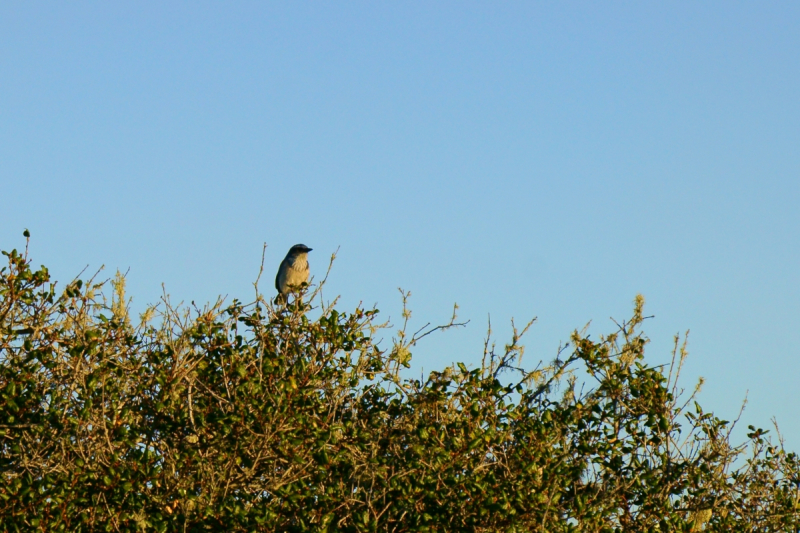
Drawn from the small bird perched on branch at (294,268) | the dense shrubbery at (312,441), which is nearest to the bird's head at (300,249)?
the small bird perched on branch at (294,268)

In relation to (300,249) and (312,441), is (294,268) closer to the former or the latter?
(300,249)

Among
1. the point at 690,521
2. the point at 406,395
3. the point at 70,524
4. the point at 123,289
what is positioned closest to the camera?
the point at 70,524

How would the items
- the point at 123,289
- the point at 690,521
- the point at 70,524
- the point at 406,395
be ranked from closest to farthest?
the point at 70,524
the point at 690,521
the point at 406,395
the point at 123,289

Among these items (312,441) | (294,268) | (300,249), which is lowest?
(312,441)

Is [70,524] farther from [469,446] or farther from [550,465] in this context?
[550,465]

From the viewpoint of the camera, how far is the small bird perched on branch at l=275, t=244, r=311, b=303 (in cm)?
1656

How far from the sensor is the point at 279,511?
8898 mm

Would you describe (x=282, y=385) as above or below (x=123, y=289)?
below

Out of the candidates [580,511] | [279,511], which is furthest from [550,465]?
[279,511]

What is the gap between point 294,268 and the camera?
654 inches

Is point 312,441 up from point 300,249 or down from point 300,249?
down

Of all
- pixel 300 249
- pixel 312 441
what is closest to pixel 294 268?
pixel 300 249

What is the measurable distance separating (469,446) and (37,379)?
407cm

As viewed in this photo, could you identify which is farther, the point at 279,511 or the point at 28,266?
the point at 28,266
